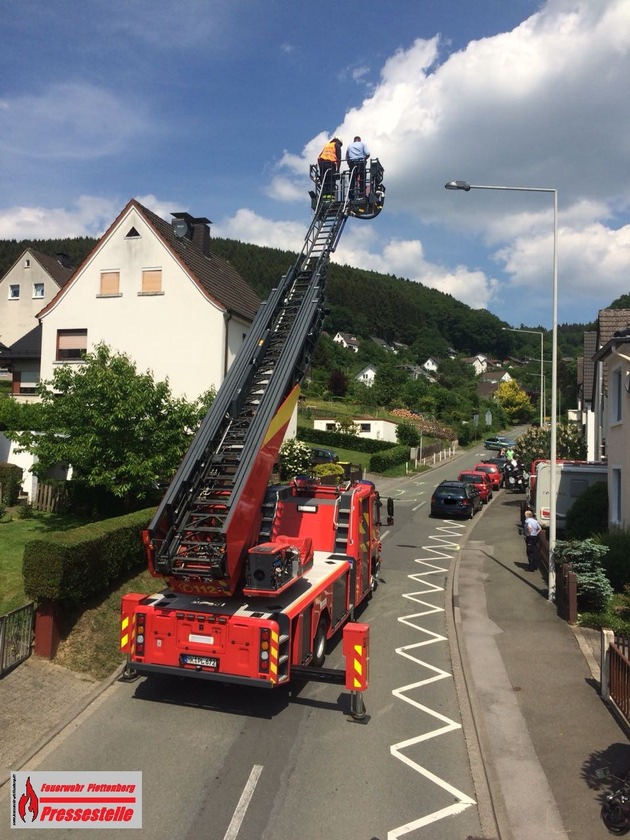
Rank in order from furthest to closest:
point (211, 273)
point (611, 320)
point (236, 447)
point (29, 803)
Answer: point (211, 273), point (611, 320), point (236, 447), point (29, 803)

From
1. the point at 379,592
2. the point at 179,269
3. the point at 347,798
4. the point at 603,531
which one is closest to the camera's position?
the point at 347,798

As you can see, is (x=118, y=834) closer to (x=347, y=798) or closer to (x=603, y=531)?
(x=347, y=798)

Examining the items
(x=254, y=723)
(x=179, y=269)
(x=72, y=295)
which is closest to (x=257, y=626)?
(x=254, y=723)

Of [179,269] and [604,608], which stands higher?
[179,269]

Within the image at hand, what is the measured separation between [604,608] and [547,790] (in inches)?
277

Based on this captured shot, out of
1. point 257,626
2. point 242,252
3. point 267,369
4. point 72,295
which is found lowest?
point 257,626

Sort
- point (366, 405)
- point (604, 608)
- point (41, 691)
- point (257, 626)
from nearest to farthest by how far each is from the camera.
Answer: point (257, 626) < point (41, 691) < point (604, 608) < point (366, 405)

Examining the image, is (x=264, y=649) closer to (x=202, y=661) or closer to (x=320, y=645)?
(x=202, y=661)

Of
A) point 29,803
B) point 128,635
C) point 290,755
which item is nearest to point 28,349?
point 128,635

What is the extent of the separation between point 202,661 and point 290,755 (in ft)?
5.47

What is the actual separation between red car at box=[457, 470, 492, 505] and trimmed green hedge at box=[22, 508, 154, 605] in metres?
22.1

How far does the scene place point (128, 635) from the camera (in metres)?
8.73

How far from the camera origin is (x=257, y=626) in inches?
320

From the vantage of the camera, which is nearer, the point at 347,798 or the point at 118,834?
A: the point at 118,834
